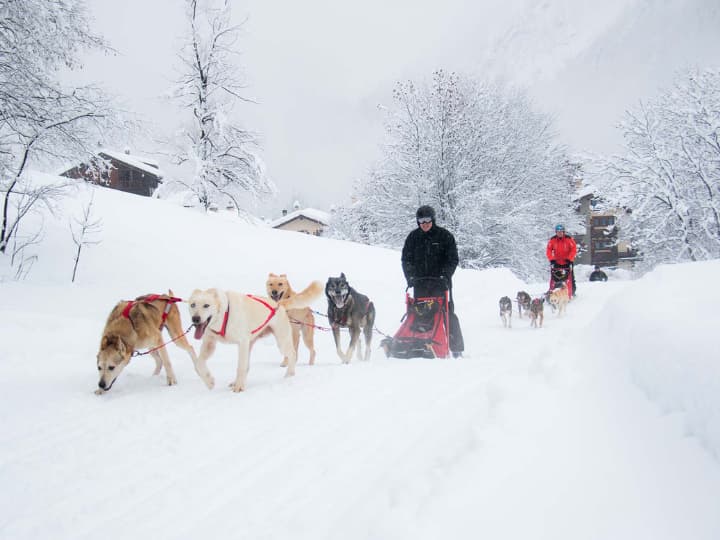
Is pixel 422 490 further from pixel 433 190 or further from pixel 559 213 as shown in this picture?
pixel 559 213

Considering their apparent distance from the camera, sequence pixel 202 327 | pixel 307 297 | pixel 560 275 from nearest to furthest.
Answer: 1. pixel 202 327
2. pixel 307 297
3. pixel 560 275

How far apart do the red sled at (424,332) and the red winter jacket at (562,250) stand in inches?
276

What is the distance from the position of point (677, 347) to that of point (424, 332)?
3288mm

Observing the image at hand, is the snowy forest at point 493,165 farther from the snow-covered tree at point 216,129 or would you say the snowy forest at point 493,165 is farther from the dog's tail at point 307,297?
the dog's tail at point 307,297

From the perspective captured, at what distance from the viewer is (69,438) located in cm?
278

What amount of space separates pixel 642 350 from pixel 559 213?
21392mm

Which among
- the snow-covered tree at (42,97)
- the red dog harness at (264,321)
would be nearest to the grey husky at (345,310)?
the red dog harness at (264,321)

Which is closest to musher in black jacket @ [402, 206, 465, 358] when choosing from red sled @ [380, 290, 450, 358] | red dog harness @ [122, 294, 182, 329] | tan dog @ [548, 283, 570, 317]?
red sled @ [380, 290, 450, 358]

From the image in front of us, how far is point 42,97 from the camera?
6.64 metres

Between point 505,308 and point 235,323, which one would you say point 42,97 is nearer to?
point 235,323

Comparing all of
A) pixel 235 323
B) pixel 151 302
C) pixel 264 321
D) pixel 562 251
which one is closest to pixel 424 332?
pixel 264 321

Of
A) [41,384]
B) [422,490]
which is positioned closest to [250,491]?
[422,490]

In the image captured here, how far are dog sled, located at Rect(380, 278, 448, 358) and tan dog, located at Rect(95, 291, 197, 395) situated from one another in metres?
2.48

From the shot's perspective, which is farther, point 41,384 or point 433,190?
point 433,190
